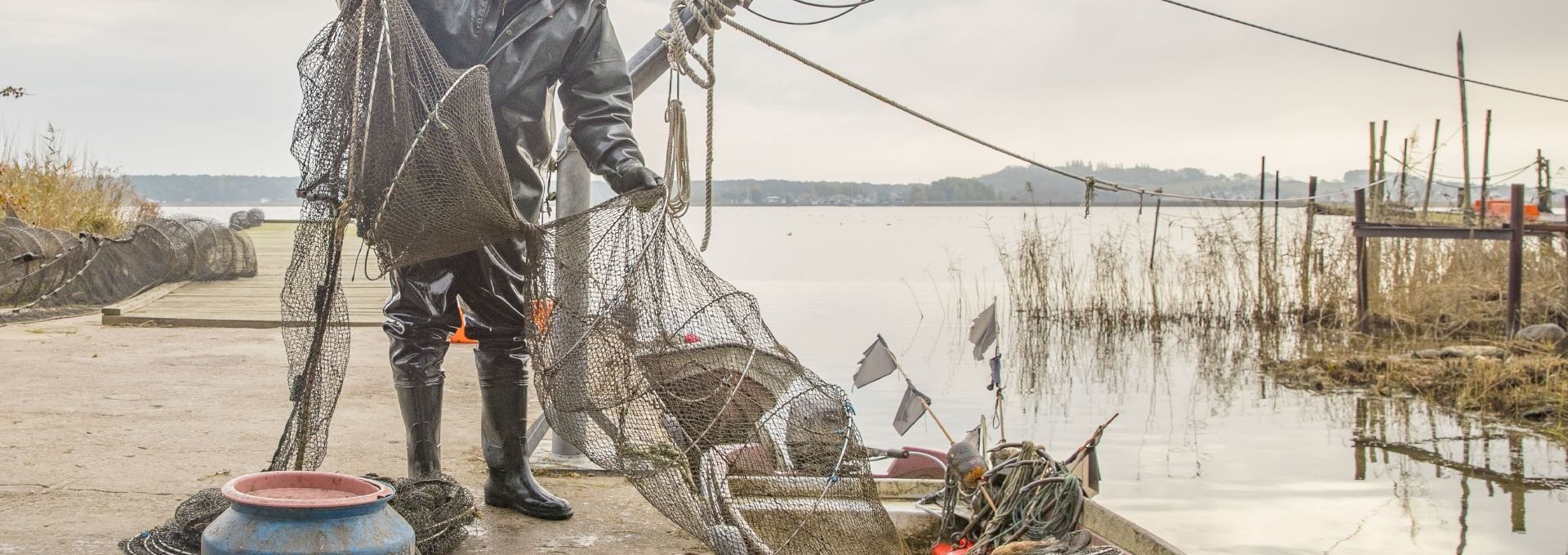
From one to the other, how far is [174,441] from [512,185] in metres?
2.01

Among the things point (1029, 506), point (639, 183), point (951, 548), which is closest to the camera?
point (639, 183)

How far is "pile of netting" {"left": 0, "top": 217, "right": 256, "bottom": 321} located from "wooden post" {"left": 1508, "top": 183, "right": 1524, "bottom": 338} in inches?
493

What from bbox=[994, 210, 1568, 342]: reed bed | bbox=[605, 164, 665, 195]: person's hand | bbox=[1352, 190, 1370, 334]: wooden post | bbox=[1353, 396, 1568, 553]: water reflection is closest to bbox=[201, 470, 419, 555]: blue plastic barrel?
bbox=[605, 164, 665, 195]: person's hand

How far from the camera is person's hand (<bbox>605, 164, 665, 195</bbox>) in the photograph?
3.80 meters

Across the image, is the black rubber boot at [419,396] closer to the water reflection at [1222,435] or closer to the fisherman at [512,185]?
the fisherman at [512,185]

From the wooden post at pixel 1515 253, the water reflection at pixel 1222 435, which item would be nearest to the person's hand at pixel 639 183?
the water reflection at pixel 1222 435

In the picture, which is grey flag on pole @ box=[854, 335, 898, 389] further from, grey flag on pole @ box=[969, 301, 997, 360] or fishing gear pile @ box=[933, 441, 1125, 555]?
fishing gear pile @ box=[933, 441, 1125, 555]

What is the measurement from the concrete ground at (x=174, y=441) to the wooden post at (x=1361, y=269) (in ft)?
33.2

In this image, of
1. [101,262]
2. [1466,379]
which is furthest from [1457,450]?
[101,262]

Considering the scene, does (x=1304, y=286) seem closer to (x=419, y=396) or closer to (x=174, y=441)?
(x=174, y=441)

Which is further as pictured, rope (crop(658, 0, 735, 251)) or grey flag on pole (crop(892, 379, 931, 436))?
grey flag on pole (crop(892, 379, 931, 436))

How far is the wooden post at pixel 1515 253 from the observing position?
12.9 metres

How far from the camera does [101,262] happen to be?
1139cm

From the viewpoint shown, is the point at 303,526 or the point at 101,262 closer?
the point at 303,526
